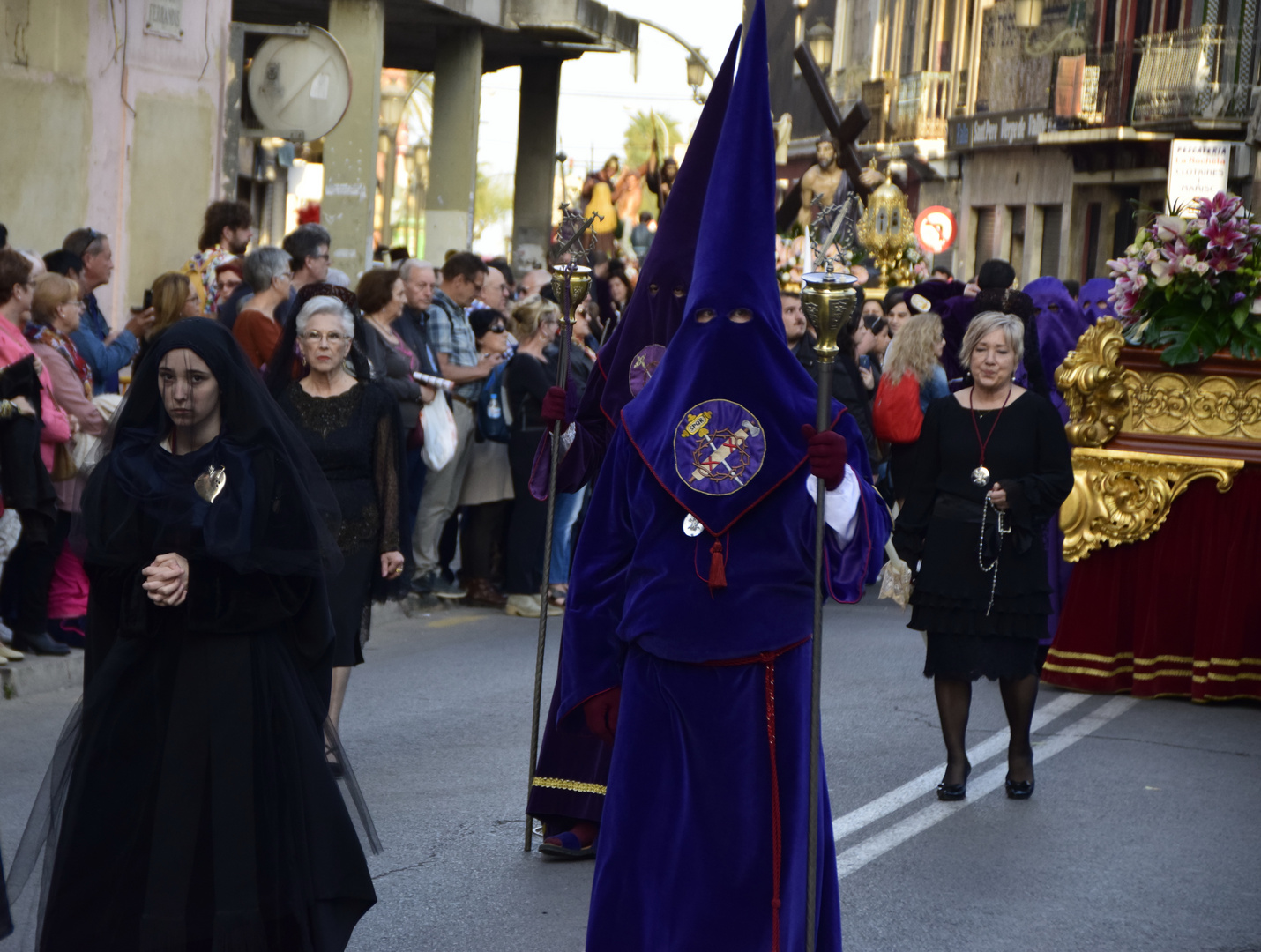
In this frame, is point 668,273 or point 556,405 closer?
point 668,273

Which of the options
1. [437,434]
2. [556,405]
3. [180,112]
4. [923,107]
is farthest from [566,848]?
[923,107]

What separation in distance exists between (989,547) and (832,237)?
9.59 feet

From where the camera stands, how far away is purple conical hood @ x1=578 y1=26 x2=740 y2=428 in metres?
5.68

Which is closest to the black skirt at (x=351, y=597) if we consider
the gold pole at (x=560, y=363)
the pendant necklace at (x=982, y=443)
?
the gold pole at (x=560, y=363)

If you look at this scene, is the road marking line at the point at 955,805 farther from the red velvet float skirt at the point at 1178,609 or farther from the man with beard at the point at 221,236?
the man with beard at the point at 221,236

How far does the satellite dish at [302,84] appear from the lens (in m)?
12.7

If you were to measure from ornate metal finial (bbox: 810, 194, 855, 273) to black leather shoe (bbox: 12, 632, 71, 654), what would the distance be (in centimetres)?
530

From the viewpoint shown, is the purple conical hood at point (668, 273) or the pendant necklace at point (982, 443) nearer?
the purple conical hood at point (668, 273)

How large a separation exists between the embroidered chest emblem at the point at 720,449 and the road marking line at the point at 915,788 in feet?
7.96

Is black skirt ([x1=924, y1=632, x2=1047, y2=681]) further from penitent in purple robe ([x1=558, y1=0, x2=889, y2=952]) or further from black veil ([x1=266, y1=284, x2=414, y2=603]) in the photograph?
penitent in purple robe ([x1=558, y1=0, x2=889, y2=952])

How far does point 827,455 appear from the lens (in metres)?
4.42

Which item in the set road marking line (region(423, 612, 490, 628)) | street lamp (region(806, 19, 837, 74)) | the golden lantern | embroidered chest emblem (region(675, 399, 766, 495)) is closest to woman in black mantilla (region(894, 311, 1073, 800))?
embroidered chest emblem (region(675, 399, 766, 495))

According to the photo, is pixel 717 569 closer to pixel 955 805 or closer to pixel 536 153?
pixel 955 805

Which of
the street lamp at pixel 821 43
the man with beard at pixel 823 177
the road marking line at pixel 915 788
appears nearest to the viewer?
the road marking line at pixel 915 788
